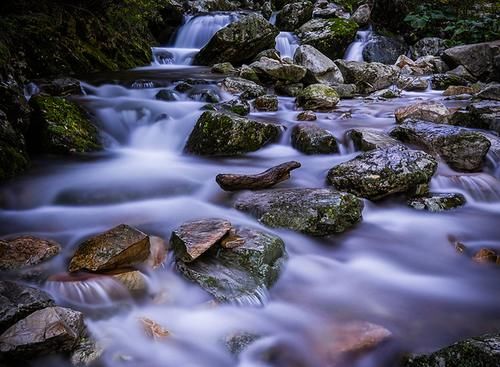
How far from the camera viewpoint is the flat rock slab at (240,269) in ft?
9.01

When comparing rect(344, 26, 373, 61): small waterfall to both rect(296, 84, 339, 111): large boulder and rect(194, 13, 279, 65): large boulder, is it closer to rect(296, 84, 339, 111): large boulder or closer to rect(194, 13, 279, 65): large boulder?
rect(194, 13, 279, 65): large boulder

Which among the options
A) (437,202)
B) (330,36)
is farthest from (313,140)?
(330,36)

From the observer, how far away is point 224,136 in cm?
563

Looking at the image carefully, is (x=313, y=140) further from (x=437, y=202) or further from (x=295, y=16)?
(x=295, y=16)

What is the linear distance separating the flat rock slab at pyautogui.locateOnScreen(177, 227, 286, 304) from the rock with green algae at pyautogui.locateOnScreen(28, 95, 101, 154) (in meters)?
3.25

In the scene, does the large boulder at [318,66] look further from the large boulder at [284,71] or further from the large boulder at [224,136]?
the large boulder at [224,136]

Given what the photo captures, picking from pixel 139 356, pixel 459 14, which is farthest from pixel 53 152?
pixel 459 14

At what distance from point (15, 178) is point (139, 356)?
3.27 meters

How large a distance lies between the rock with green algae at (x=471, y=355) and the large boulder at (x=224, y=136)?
4086 millimetres

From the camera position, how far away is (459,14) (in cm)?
1577

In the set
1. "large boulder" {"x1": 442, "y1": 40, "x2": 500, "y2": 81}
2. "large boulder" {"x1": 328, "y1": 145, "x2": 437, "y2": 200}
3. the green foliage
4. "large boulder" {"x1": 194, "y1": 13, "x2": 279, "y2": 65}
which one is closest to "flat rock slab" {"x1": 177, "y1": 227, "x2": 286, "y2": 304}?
"large boulder" {"x1": 328, "y1": 145, "x2": 437, "y2": 200}

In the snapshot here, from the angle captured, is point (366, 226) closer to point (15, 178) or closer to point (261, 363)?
point (261, 363)

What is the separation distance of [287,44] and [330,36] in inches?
56.7

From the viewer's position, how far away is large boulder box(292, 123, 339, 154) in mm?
5664
